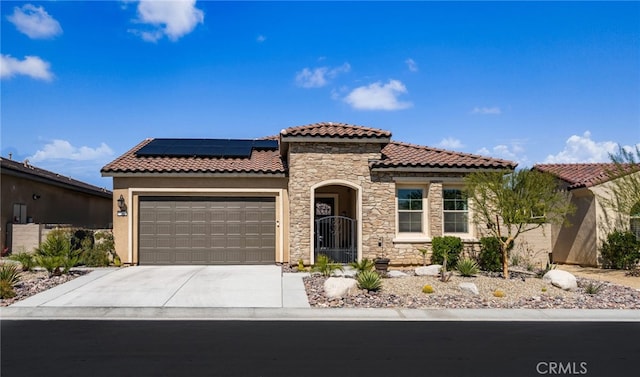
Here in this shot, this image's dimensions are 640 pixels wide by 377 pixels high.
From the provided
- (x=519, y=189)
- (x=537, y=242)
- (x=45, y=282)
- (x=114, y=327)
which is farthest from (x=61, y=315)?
(x=537, y=242)

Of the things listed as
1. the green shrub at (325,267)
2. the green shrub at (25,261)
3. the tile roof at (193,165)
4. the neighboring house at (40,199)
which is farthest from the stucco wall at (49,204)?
the green shrub at (325,267)

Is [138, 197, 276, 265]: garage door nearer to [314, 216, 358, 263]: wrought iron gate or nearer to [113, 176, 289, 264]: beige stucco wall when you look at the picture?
[113, 176, 289, 264]: beige stucco wall

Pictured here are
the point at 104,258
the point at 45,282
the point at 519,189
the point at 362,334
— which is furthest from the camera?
the point at 104,258

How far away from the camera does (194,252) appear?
18578mm

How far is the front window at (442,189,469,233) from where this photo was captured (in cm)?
1861

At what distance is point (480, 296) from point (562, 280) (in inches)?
109

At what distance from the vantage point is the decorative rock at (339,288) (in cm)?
1265

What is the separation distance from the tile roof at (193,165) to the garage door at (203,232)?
3.54ft

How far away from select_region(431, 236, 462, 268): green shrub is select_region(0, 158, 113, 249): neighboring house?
1508cm

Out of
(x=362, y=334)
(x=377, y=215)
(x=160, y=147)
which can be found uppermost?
(x=160, y=147)

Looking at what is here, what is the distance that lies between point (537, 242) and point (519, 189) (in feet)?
24.1

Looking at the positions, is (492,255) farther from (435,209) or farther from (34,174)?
(34,174)

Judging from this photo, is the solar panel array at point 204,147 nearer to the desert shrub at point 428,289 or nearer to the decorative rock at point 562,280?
the desert shrub at point 428,289

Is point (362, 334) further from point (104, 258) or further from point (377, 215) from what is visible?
point (104, 258)
